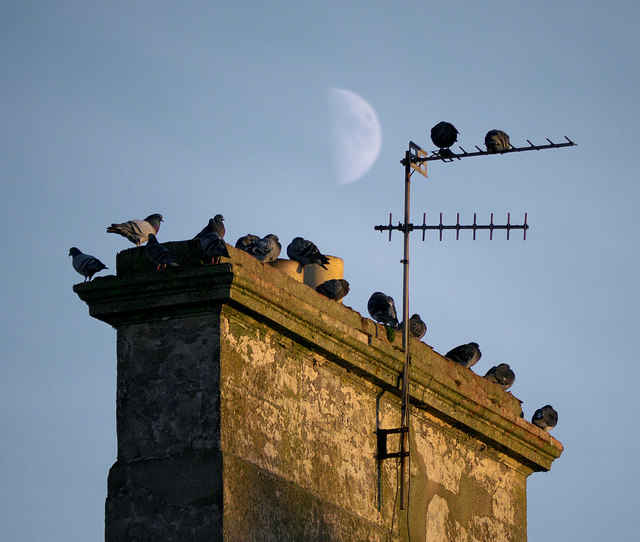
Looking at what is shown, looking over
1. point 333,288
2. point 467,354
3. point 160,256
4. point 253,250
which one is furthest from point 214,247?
point 467,354

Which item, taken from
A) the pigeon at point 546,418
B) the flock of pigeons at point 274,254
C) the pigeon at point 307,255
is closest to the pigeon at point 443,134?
the flock of pigeons at point 274,254

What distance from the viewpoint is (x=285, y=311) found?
877 cm

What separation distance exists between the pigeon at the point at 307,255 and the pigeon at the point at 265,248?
0.44 meters

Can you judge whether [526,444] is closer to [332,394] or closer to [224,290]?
[332,394]

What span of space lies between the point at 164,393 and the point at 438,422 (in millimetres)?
2531

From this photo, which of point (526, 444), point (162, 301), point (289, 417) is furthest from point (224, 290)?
point (526, 444)

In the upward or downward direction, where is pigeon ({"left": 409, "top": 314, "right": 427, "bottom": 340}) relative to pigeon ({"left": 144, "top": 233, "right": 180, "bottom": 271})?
downward

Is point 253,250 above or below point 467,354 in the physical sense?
above

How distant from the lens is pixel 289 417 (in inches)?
349

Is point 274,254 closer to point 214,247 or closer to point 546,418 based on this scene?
point 214,247

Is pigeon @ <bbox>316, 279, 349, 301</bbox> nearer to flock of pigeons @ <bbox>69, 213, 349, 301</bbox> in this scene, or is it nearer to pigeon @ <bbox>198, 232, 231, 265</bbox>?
flock of pigeons @ <bbox>69, 213, 349, 301</bbox>

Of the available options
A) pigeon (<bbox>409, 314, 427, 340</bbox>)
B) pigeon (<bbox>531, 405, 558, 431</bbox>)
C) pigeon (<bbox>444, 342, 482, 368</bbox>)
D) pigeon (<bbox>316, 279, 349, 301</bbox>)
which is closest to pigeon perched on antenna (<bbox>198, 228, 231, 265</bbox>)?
pigeon (<bbox>316, 279, 349, 301</bbox>)

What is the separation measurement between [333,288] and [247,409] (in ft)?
8.44

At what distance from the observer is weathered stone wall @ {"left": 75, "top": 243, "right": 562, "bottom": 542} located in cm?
829
